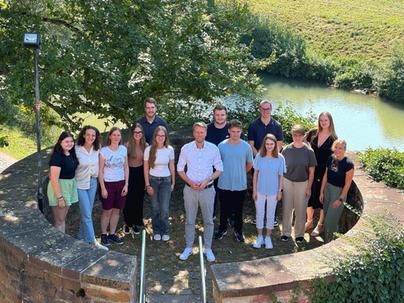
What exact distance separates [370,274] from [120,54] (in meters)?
5.84

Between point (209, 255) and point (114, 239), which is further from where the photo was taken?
point (114, 239)

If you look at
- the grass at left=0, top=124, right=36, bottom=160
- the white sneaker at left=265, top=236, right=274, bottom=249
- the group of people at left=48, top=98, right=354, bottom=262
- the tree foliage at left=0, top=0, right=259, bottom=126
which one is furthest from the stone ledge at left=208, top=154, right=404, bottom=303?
the grass at left=0, top=124, right=36, bottom=160

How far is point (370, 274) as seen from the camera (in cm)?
512

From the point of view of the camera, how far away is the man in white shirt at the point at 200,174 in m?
6.48

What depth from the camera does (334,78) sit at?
113 feet

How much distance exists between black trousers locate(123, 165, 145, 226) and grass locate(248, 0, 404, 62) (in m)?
31.7

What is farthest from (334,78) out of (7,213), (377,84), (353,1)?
(7,213)

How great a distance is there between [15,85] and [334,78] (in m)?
28.3

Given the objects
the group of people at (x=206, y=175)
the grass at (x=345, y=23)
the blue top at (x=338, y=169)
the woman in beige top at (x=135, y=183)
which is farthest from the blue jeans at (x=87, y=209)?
the grass at (x=345, y=23)

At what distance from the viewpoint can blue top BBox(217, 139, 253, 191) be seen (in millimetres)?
6719

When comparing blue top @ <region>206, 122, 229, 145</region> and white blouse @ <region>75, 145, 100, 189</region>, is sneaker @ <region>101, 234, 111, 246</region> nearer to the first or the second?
white blouse @ <region>75, 145, 100, 189</region>

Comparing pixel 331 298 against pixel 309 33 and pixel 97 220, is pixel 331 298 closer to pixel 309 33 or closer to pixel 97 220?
pixel 97 220

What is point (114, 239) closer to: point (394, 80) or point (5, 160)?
point (5, 160)

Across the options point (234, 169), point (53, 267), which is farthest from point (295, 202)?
point (53, 267)
